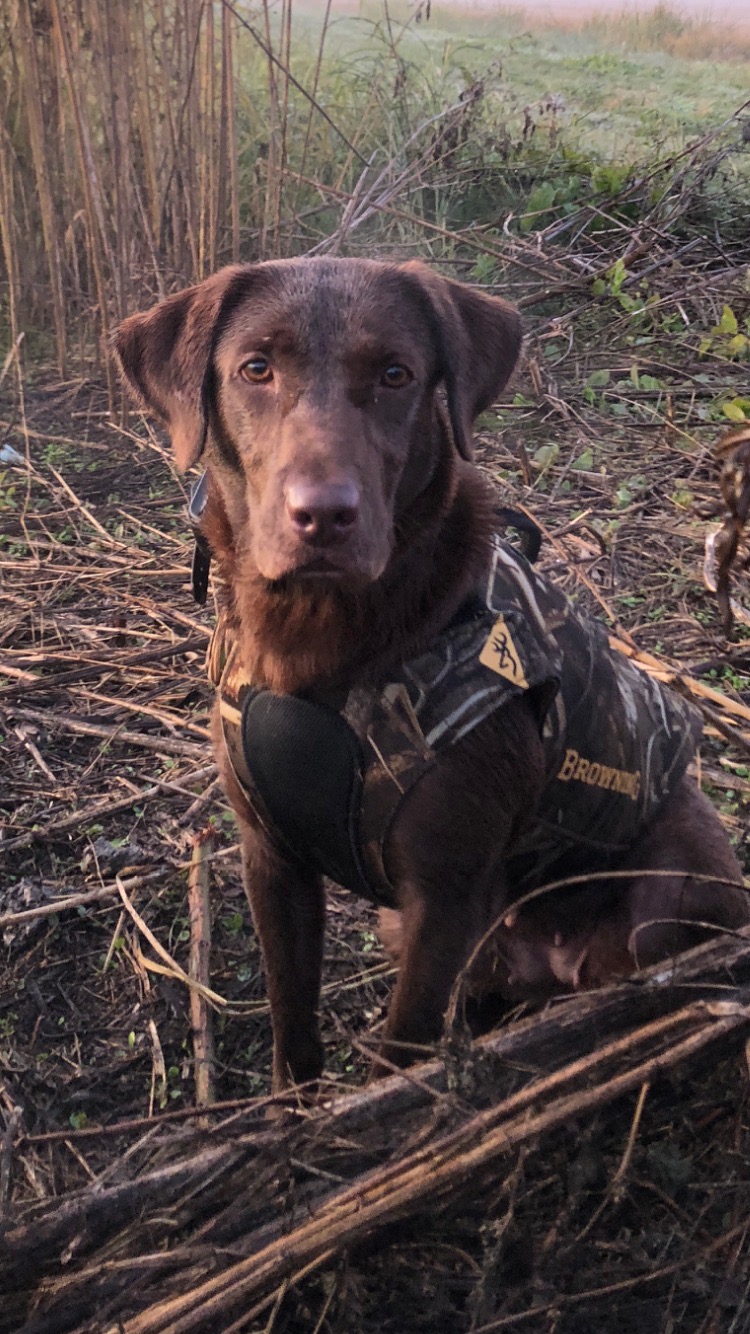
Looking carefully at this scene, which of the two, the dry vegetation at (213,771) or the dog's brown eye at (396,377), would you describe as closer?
the dry vegetation at (213,771)

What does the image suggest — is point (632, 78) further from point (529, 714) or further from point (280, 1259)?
point (280, 1259)

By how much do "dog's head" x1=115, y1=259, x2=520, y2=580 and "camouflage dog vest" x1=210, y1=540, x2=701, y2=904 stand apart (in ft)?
0.71

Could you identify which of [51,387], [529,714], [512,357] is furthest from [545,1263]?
[51,387]

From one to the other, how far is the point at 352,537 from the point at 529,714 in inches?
17.4

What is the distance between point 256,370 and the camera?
1.88m

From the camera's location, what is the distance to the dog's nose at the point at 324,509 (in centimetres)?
162

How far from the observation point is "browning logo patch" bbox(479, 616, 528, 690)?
69.4 inches

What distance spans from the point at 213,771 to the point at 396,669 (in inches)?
50.0

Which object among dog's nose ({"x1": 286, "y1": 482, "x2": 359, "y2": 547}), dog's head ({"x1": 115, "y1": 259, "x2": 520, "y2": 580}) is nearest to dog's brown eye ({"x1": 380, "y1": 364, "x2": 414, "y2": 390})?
dog's head ({"x1": 115, "y1": 259, "x2": 520, "y2": 580})

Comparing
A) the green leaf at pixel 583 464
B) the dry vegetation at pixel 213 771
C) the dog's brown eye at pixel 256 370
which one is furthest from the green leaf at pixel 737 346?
the dog's brown eye at pixel 256 370

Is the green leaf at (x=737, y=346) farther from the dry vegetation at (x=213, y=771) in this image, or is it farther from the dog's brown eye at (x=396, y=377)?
the dog's brown eye at (x=396, y=377)

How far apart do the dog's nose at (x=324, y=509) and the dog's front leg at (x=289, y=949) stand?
670 mm

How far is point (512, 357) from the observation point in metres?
A: 2.08

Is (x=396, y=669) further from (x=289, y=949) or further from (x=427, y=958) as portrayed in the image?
(x=289, y=949)
